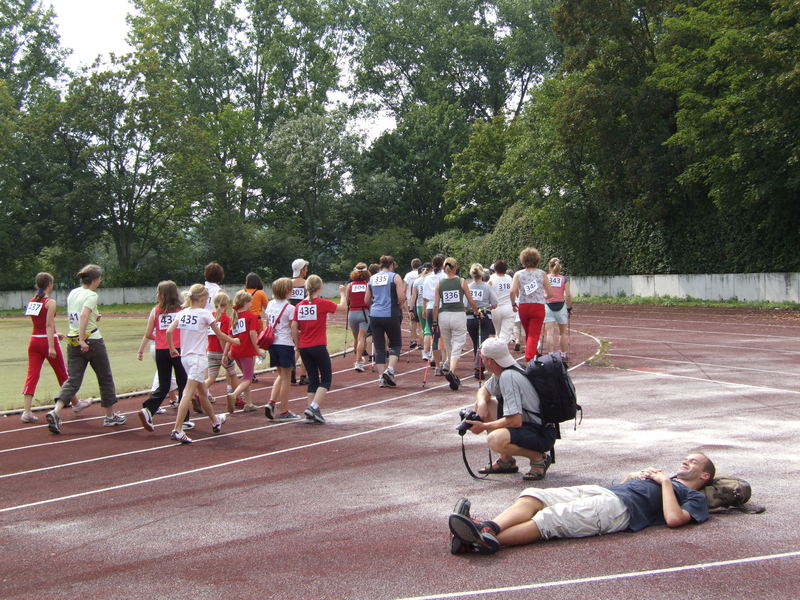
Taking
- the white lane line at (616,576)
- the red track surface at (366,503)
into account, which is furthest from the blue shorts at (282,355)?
the white lane line at (616,576)

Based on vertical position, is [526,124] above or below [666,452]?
above

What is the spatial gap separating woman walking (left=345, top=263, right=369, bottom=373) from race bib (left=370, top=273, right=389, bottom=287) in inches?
24.3

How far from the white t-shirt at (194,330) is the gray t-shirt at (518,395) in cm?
435

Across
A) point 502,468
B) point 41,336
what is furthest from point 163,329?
point 502,468

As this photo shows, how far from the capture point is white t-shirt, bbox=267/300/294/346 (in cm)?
1170

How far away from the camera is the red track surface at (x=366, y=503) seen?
5.16 meters

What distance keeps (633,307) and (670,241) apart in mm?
4579

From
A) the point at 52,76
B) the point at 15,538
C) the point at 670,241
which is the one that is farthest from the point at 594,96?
the point at 52,76

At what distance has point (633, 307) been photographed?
36531 millimetres

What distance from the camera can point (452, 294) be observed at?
1368cm

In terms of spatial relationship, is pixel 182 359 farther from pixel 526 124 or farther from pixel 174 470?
pixel 526 124

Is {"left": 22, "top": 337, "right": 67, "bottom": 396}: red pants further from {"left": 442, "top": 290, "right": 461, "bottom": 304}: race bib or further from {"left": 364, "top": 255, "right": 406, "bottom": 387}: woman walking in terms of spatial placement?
{"left": 442, "top": 290, "right": 461, "bottom": 304}: race bib

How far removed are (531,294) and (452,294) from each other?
1687 mm

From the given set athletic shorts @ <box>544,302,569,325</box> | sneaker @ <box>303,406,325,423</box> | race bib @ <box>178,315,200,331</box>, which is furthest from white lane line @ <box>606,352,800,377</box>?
race bib @ <box>178,315,200,331</box>
